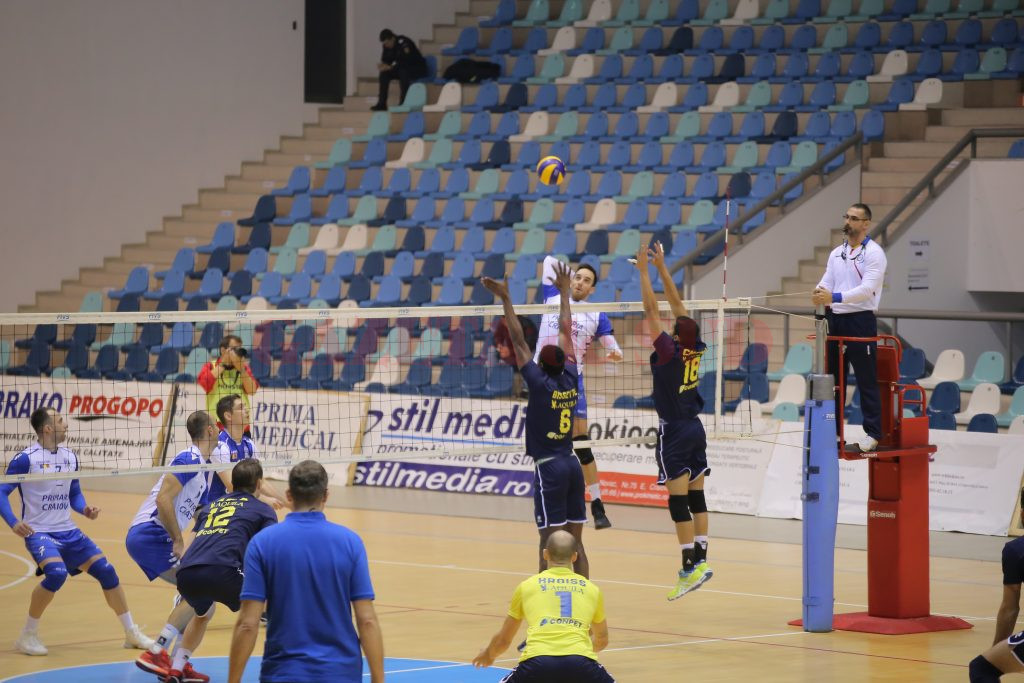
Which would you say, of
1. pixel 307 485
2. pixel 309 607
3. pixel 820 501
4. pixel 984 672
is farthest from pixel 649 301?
pixel 309 607

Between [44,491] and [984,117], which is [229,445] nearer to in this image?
[44,491]

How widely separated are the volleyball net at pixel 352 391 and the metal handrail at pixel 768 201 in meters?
0.80

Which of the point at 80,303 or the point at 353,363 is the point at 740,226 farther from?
the point at 80,303

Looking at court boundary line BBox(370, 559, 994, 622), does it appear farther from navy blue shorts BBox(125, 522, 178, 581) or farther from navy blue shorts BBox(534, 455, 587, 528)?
navy blue shorts BBox(125, 522, 178, 581)

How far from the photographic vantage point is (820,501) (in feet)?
39.0

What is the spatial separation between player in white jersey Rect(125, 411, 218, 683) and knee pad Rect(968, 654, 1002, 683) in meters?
5.01

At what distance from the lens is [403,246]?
24625 mm

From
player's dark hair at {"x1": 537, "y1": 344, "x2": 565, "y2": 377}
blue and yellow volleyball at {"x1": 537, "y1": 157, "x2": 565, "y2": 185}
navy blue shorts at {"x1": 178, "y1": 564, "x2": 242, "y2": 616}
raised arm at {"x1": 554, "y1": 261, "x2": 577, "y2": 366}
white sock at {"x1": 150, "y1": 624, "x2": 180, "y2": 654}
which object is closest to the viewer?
navy blue shorts at {"x1": 178, "y1": 564, "x2": 242, "y2": 616}

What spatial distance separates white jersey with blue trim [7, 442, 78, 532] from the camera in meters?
11.1

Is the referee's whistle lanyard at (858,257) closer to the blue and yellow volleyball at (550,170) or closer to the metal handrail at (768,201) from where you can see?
the blue and yellow volleyball at (550,170)

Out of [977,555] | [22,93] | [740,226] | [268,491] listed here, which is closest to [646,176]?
[740,226]

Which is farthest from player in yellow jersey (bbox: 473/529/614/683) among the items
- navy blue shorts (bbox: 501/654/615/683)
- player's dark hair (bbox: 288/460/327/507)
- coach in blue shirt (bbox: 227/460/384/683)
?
player's dark hair (bbox: 288/460/327/507)

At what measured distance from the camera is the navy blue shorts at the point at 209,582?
944 centimetres

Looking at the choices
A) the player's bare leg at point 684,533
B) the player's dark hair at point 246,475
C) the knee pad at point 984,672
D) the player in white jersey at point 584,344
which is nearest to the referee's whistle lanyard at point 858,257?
the player in white jersey at point 584,344
